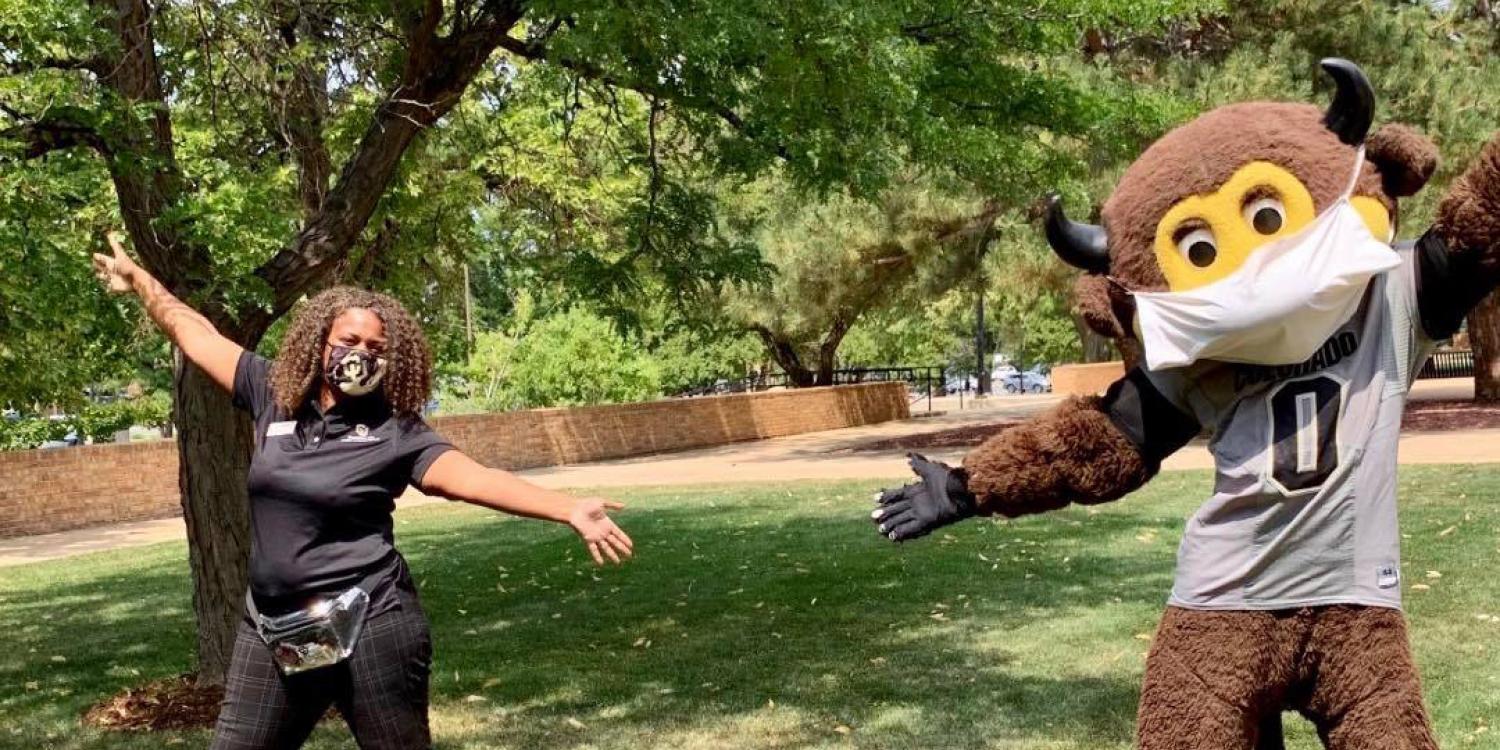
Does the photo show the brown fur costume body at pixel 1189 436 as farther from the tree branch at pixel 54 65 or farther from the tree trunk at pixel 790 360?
the tree trunk at pixel 790 360

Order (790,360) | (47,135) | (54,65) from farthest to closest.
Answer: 1. (790,360)
2. (54,65)
3. (47,135)

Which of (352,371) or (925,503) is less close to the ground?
(352,371)

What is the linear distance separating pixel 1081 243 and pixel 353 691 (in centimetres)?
213

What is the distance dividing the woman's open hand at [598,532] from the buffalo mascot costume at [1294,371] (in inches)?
51.1

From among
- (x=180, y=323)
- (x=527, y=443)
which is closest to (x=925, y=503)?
(x=180, y=323)

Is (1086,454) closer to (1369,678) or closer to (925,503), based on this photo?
(925,503)

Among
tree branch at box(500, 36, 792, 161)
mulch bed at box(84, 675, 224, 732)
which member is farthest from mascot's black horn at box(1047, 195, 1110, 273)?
mulch bed at box(84, 675, 224, 732)

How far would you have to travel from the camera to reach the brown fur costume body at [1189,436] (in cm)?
318

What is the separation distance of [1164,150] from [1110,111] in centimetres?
495

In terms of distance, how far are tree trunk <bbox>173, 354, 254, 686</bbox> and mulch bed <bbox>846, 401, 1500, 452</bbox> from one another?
542 inches

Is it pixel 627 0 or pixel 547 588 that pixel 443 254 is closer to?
pixel 547 588

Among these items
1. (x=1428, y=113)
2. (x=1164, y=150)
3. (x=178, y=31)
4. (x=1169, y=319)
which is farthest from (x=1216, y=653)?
(x=1428, y=113)

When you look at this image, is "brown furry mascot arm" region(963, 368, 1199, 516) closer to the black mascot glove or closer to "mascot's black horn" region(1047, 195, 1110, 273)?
the black mascot glove

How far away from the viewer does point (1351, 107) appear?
340 centimetres
